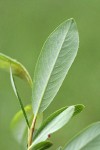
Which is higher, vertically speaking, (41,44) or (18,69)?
(18,69)

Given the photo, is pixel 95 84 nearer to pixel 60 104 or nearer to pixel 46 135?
pixel 60 104

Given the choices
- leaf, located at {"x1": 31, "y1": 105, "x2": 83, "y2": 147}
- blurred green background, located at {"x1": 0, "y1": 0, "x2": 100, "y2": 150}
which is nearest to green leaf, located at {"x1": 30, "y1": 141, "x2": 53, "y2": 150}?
leaf, located at {"x1": 31, "y1": 105, "x2": 83, "y2": 147}

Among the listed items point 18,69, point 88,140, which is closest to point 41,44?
point 18,69

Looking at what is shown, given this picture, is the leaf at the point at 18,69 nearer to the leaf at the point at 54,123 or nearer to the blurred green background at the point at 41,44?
the leaf at the point at 54,123

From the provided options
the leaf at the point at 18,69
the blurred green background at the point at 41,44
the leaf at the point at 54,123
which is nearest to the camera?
the leaf at the point at 54,123

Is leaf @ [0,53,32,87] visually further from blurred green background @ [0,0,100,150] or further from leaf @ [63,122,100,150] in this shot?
blurred green background @ [0,0,100,150]

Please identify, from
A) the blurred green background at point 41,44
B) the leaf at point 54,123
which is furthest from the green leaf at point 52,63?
the blurred green background at point 41,44

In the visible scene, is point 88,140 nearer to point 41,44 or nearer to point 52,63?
point 52,63
